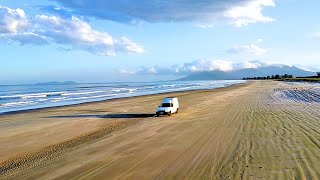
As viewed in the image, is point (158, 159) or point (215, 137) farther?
point (215, 137)

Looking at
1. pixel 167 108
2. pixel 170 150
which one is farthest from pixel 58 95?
pixel 170 150

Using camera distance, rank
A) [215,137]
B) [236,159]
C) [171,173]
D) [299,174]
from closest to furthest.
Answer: [299,174]
[171,173]
[236,159]
[215,137]

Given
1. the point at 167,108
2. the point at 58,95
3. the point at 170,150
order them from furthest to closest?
the point at 58,95 → the point at 167,108 → the point at 170,150

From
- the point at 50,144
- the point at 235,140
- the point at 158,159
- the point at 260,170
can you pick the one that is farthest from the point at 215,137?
the point at 50,144

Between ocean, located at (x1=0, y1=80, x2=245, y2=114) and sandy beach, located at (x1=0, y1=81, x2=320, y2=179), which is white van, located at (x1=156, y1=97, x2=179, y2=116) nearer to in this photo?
sandy beach, located at (x1=0, y1=81, x2=320, y2=179)

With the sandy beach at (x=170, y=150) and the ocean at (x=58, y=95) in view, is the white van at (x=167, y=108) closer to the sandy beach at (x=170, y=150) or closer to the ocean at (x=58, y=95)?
the sandy beach at (x=170, y=150)

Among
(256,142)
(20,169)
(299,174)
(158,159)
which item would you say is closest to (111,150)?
(158,159)

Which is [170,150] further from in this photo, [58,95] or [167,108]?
[58,95]

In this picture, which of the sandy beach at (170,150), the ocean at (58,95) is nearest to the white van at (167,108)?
the sandy beach at (170,150)

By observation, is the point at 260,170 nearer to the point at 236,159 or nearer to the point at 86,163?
the point at 236,159

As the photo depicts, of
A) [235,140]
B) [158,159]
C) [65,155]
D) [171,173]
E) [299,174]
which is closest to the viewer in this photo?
[299,174]
